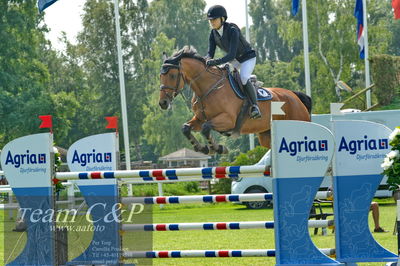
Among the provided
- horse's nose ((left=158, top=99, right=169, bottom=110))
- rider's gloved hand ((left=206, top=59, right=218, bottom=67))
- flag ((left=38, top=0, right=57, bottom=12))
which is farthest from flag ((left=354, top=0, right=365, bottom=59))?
horse's nose ((left=158, top=99, right=169, bottom=110))

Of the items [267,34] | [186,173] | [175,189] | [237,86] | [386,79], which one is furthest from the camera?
[267,34]

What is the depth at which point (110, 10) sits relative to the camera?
43.9 metres

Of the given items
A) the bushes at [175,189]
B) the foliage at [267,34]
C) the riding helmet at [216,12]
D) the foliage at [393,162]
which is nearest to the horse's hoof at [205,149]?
the riding helmet at [216,12]

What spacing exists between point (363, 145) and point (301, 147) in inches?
A: 22.7

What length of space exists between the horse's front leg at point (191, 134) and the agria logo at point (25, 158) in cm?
210

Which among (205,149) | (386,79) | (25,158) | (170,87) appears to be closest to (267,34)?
(386,79)

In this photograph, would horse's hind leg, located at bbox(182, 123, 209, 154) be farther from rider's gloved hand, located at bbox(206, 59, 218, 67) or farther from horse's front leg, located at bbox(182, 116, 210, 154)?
rider's gloved hand, located at bbox(206, 59, 218, 67)

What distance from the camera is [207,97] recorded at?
27.1 ft

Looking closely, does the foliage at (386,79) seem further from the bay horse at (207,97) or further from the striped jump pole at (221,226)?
the striped jump pole at (221,226)

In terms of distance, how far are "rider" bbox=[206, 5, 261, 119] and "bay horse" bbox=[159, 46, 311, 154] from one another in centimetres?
15

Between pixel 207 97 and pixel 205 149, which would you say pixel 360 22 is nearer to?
pixel 207 97

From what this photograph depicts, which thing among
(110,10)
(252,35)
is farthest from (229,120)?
(252,35)

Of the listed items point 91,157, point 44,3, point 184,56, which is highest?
point 44,3

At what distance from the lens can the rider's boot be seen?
820 cm
